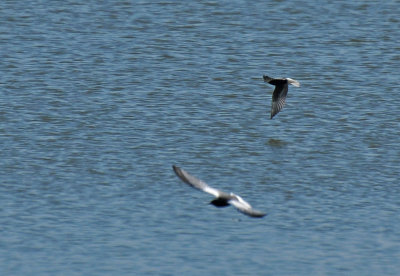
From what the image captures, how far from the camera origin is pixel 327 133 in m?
15.4

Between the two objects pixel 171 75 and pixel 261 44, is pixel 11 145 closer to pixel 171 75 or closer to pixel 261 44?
pixel 171 75

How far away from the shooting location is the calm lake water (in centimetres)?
1083

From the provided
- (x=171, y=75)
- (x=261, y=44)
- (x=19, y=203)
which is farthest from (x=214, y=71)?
(x=19, y=203)

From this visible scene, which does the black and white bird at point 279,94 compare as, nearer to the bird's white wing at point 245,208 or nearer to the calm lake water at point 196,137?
the calm lake water at point 196,137

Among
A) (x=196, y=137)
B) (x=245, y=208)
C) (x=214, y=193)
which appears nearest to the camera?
(x=245, y=208)

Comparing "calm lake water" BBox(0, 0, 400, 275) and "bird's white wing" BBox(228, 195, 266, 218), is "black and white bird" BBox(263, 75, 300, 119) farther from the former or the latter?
"bird's white wing" BBox(228, 195, 266, 218)

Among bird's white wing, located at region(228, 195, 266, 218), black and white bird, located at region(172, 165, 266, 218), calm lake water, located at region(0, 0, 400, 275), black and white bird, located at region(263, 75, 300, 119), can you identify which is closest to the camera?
bird's white wing, located at region(228, 195, 266, 218)

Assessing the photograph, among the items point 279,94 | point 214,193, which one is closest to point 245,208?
point 214,193

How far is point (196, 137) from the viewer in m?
15.0

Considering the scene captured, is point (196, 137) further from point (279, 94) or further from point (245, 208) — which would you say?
point (245, 208)

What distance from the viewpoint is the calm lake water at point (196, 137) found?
10828 mm

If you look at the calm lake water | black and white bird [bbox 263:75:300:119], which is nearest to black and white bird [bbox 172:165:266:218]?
the calm lake water

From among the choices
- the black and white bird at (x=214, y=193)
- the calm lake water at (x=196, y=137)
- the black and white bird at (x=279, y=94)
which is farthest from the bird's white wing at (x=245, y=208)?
the black and white bird at (x=279, y=94)

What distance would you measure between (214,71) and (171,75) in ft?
2.53
